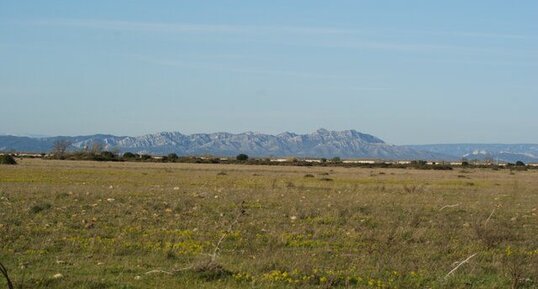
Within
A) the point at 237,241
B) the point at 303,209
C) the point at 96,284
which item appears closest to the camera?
the point at 96,284

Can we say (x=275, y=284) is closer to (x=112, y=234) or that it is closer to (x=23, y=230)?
(x=112, y=234)

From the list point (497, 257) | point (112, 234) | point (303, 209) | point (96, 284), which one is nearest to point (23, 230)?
point (112, 234)

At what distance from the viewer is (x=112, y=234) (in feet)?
57.7

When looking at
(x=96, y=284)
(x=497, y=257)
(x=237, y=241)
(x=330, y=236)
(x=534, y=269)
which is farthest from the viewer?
(x=330, y=236)

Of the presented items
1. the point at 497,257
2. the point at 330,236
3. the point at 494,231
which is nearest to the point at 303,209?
the point at 330,236

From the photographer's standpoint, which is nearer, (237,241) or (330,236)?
(237,241)

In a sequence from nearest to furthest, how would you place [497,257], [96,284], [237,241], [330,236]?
1. [96,284]
2. [497,257]
3. [237,241]
4. [330,236]

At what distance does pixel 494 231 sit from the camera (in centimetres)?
1894

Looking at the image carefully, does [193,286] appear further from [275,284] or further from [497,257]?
[497,257]

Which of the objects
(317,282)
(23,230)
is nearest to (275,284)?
(317,282)

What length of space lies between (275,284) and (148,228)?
7502 mm

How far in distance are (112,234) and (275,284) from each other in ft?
22.5

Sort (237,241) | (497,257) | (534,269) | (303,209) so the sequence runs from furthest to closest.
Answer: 1. (303,209)
2. (237,241)
3. (497,257)
4. (534,269)

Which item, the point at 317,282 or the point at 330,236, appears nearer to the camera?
the point at 317,282
